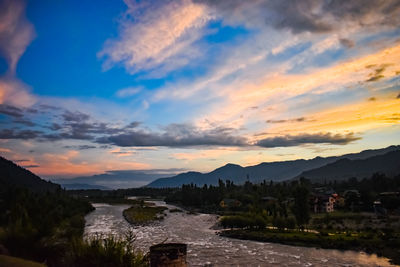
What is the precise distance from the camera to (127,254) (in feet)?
37.7

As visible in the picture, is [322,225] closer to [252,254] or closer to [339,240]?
[339,240]

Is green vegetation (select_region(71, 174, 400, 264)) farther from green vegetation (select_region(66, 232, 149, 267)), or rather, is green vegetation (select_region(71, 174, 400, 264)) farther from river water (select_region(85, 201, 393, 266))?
green vegetation (select_region(66, 232, 149, 267))

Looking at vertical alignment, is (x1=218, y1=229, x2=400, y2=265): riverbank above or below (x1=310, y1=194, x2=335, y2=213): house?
below

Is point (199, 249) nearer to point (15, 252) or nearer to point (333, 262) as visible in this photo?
point (333, 262)

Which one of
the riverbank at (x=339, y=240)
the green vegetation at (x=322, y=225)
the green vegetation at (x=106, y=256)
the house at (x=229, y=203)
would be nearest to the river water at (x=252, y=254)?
the riverbank at (x=339, y=240)

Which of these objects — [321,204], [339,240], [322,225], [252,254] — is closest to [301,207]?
[322,225]

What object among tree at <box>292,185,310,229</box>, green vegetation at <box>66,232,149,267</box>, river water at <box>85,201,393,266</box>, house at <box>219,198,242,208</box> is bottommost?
river water at <box>85,201,393,266</box>

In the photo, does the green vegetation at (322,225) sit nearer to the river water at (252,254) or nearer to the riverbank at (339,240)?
the riverbank at (339,240)

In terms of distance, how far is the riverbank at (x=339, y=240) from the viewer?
4178 centimetres

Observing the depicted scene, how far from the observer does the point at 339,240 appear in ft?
151

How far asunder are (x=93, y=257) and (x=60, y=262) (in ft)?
8.42

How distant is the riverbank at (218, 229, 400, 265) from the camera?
4178 cm

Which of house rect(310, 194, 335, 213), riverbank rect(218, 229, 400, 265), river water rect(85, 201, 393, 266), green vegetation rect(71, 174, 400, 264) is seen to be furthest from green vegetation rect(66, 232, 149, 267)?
house rect(310, 194, 335, 213)

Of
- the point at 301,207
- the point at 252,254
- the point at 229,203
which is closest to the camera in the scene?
the point at 252,254
